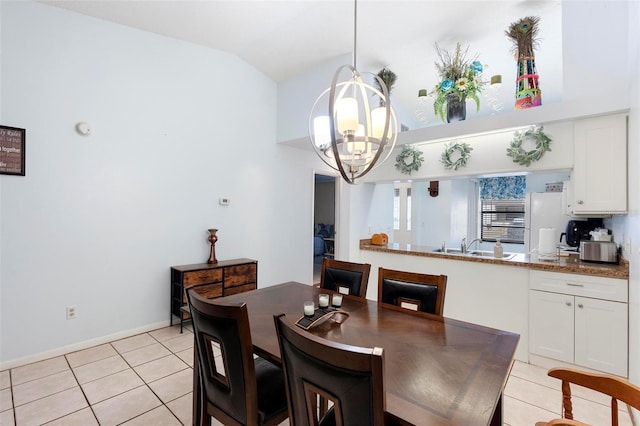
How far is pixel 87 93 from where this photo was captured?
2914 millimetres

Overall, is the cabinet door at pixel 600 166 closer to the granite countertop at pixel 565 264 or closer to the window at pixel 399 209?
the granite countertop at pixel 565 264

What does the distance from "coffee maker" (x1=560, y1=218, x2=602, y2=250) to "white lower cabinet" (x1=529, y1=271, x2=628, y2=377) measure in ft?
5.16

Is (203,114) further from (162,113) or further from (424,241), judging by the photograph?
(424,241)

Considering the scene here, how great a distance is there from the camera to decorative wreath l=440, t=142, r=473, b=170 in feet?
11.0

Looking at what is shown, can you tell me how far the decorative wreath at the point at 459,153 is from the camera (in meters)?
3.35

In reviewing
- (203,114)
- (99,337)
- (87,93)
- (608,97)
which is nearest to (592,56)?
(608,97)

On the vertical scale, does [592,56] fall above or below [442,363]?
above

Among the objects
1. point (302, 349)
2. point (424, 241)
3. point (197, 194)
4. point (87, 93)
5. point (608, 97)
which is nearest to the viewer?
point (302, 349)

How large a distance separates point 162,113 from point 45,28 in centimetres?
112

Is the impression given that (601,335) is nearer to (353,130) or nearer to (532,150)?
(532,150)

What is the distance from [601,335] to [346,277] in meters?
2.13

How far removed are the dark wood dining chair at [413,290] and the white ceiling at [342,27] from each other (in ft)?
8.21

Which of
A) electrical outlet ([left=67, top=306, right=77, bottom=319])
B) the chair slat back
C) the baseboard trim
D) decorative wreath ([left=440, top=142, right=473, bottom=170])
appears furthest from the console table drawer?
decorative wreath ([left=440, top=142, right=473, bottom=170])

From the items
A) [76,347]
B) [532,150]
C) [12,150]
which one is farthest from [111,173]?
[532,150]
